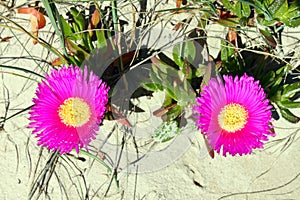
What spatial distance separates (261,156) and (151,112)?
14.4 inches

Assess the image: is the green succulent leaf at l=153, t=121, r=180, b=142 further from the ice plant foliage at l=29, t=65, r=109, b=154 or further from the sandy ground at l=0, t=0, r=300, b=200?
the ice plant foliage at l=29, t=65, r=109, b=154

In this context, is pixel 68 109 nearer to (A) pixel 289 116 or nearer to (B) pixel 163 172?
(B) pixel 163 172

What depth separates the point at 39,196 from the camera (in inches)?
59.5

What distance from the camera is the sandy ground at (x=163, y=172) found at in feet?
4.95

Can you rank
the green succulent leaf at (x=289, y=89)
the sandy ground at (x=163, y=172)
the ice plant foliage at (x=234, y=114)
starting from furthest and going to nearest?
the sandy ground at (x=163, y=172)
the green succulent leaf at (x=289, y=89)
the ice plant foliage at (x=234, y=114)

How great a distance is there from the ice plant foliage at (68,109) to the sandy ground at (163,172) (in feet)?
0.76

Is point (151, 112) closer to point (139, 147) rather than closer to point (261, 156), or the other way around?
point (139, 147)

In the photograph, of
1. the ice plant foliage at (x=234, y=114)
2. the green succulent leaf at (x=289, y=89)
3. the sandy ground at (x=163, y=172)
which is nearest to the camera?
the ice plant foliage at (x=234, y=114)

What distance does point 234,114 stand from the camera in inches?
51.0

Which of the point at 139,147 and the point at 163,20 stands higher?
the point at 163,20

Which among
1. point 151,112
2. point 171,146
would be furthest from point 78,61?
point 171,146

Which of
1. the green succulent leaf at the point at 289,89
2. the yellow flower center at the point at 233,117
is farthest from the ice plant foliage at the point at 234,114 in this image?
the green succulent leaf at the point at 289,89

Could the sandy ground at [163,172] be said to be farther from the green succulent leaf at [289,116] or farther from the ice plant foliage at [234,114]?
the ice plant foliage at [234,114]

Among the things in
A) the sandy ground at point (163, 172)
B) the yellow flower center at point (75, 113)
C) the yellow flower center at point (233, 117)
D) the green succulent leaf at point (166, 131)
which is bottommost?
the sandy ground at point (163, 172)
